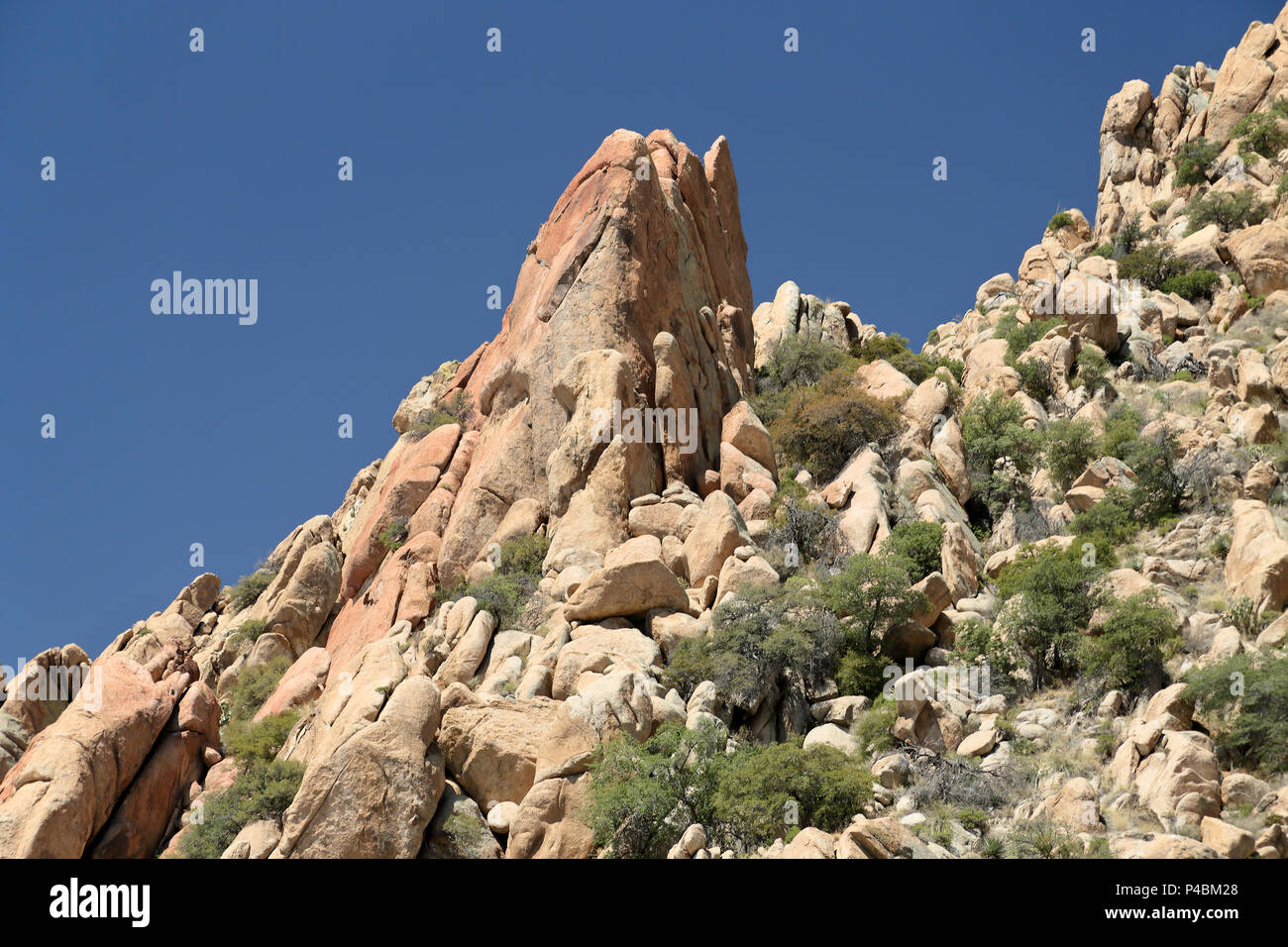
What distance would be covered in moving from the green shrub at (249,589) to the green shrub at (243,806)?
1718 centimetres

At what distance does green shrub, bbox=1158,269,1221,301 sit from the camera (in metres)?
46.3

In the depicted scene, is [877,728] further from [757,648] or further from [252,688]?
[252,688]

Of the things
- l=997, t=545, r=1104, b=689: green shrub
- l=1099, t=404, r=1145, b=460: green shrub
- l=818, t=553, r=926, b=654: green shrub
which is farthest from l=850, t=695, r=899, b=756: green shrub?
l=1099, t=404, r=1145, b=460: green shrub

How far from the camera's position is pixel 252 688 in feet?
114

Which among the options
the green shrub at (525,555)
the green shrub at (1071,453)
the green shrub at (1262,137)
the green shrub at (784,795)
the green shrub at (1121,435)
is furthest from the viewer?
the green shrub at (1262,137)

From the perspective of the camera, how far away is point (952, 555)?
30250 millimetres

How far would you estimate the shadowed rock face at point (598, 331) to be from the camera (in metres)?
36.0

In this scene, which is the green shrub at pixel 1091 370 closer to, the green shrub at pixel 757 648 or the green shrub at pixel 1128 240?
the green shrub at pixel 1128 240

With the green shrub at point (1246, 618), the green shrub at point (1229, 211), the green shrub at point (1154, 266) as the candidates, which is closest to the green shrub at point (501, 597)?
the green shrub at point (1246, 618)

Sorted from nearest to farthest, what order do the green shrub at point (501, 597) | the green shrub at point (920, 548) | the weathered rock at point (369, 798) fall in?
the weathered rock at point (369, 798), the green shrub at point (920, 548), the green shrub at point (501, 597)

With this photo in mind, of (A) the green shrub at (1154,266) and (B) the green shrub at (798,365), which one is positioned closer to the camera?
(B) the green shrub at (798,365)
